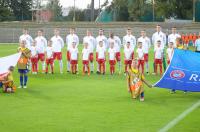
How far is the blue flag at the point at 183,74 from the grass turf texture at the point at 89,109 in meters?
0.37

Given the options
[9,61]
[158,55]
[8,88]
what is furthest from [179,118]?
[158,55]

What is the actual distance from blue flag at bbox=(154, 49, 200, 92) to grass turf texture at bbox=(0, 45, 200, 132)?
37cm

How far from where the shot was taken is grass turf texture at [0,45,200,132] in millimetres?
10539

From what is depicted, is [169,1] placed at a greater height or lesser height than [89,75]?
greater

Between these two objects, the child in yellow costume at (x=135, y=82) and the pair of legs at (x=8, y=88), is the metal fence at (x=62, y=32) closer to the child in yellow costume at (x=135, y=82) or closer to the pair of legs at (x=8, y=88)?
the pair of legs at (x=8, y=88)

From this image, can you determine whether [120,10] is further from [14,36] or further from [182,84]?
[182,84]

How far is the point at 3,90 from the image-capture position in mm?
15781

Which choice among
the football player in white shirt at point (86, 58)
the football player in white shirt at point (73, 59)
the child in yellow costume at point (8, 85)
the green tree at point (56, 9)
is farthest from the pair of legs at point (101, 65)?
the green tree at point (56, 9)

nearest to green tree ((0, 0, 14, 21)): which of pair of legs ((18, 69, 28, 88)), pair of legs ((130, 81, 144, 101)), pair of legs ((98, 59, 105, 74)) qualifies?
pair of legs ((98, 59, 105, 74))

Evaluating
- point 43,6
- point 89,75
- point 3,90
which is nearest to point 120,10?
point 43,6

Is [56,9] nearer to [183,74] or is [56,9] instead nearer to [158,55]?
[158,55]

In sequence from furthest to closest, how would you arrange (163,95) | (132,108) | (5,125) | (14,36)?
(14,36) < (163,95) < (132,108) < (5,125)

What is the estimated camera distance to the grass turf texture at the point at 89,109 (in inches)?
415

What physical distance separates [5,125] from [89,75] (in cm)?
1087
